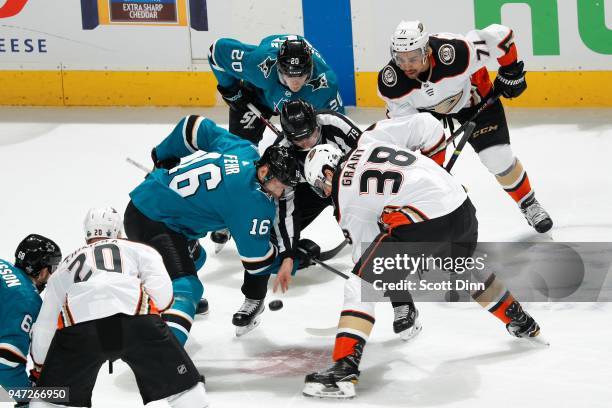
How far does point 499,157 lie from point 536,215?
35 centimetres

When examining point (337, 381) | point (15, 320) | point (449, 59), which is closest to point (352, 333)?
point (337, 381)

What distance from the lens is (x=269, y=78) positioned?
6070 millimetres

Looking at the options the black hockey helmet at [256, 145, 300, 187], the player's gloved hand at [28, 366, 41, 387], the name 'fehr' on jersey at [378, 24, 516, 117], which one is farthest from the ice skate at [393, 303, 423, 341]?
the player's gloved hand at [28, 366, 41, 387]

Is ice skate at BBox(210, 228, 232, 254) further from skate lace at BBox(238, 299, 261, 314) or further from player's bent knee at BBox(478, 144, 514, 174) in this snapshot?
player's bent knee at BBox(478, 144, 514, 174)

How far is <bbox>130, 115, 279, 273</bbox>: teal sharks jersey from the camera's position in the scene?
4.92m

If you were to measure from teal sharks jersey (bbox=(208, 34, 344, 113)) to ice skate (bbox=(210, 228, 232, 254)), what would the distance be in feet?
2.18

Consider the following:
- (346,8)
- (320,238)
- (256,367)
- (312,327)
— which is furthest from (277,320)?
(346,8)

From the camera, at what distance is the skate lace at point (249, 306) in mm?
5160

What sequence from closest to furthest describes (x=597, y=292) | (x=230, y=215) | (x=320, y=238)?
1. (x=230, y=215)
2. (x=597, y=292)
3. (x=320, y=238)

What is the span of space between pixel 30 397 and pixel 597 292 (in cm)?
252

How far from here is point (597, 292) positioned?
5.30 metres

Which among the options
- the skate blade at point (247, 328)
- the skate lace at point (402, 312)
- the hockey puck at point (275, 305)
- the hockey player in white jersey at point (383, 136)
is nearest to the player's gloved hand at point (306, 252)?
the hockey player in white jersey at point (383, 136)

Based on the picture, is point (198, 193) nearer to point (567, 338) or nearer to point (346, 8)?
point (567, 338)

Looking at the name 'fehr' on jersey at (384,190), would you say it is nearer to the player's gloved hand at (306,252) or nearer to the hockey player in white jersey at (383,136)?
the hockey player in white jersey at (383,136)
